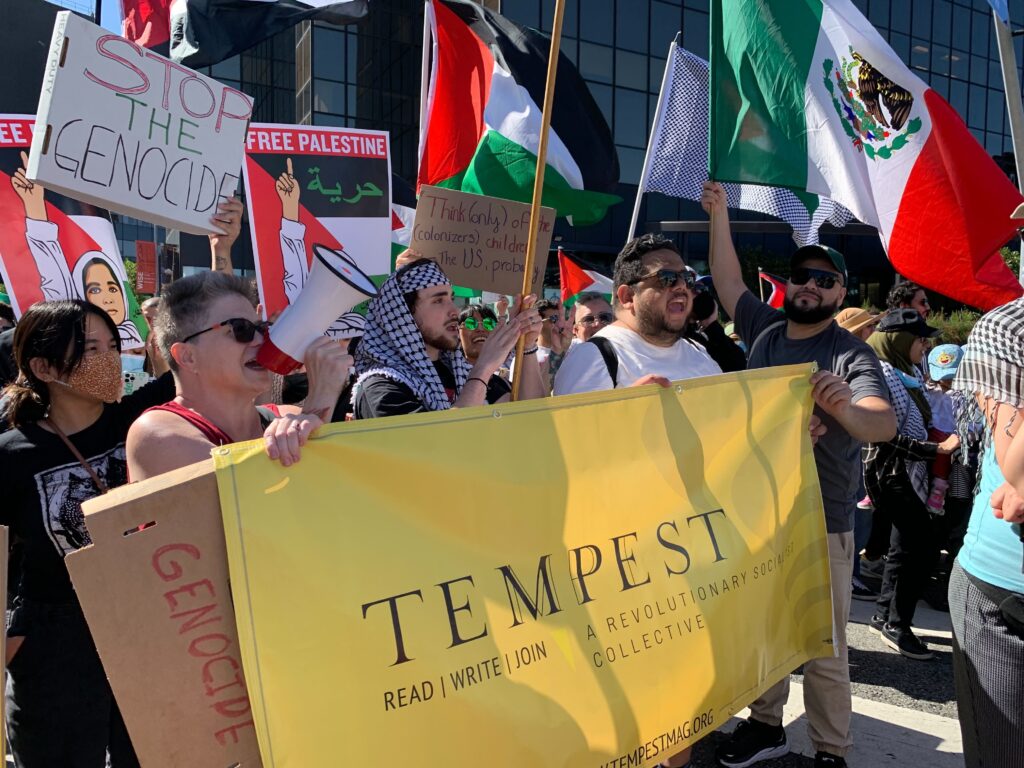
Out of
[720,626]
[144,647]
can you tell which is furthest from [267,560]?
[720,626]

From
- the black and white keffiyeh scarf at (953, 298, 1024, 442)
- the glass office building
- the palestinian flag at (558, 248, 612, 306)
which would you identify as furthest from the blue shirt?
the glass office building

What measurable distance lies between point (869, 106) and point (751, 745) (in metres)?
2.72

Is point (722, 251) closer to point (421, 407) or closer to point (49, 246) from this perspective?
point (421, 407)

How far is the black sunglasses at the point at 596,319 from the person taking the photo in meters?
6.00

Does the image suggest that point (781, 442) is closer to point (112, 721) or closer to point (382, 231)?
point (112, 721)

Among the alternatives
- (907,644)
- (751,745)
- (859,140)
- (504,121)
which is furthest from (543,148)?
(907,644)

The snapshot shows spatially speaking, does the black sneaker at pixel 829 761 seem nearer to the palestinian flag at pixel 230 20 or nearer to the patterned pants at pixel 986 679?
the patterned pants at pixel 986 679

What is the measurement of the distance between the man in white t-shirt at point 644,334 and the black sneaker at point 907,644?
8.60 feet

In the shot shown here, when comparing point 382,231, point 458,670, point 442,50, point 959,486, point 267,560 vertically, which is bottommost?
point 959,486

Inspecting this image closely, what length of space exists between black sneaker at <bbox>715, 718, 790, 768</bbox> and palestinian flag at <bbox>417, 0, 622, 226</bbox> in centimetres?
309

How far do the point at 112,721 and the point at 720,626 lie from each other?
1.82 meters

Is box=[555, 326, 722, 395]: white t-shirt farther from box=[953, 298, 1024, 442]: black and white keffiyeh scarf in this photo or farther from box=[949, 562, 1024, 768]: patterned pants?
box=[949, 562, 1024, 768]: patterned pants

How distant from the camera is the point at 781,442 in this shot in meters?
2.84

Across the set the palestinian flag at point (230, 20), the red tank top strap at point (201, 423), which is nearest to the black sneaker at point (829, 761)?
the red tank top strap at point (201, 423)
